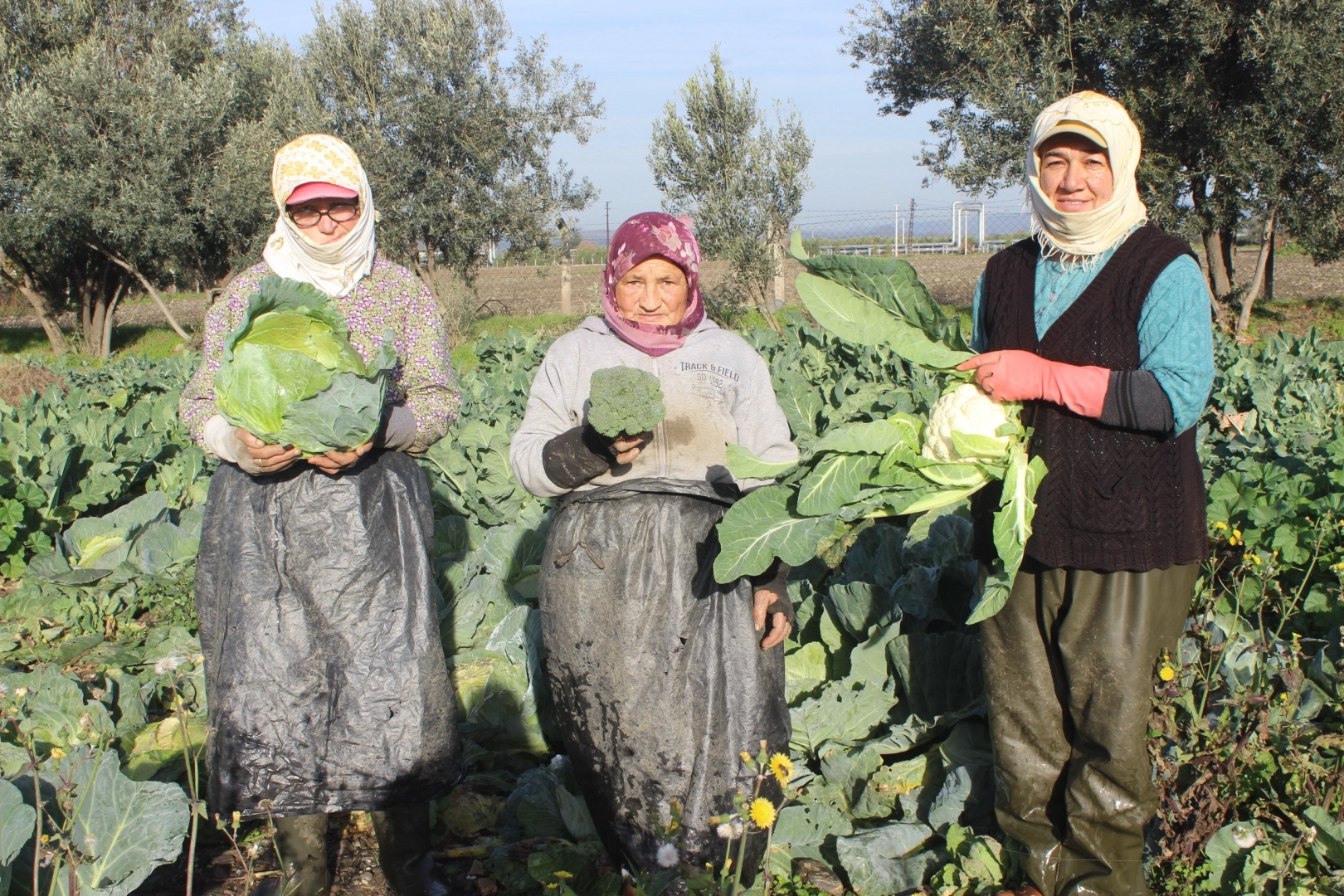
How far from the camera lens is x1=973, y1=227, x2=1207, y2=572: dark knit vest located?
2.18m

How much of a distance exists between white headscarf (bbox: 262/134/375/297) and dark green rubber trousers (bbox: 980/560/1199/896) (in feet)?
6.10

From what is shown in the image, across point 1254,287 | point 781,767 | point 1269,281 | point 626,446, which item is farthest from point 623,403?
point 1269,281

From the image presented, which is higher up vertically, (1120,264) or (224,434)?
(1120,264)

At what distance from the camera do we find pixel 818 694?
3.49m

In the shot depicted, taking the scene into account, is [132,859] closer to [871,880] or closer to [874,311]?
[871,880]

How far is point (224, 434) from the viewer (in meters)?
2.44

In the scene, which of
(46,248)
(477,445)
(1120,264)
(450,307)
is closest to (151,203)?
(46,248)

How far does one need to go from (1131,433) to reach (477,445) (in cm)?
439

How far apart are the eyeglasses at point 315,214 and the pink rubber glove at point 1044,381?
1.61 metres

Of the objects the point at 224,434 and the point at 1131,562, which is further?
the point at 224,434

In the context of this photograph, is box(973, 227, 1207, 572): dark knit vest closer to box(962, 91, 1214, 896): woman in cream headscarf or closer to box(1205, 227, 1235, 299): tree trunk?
box(962, 91, 1214, 896): woman in cream headscarf

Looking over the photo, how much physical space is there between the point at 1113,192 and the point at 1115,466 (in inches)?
23.6

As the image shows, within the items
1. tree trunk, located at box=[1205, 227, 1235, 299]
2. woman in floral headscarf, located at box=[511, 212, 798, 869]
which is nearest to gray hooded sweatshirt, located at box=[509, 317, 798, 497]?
woman in floral headscarf, located at box=[511, 212, 798, 869]

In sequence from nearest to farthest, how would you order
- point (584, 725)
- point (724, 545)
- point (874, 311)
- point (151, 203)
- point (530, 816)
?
1. point (724, 545)
2. point (874, 311)
3. point (584, 725)
4. point (530, 816)
5. point (151, 203)
